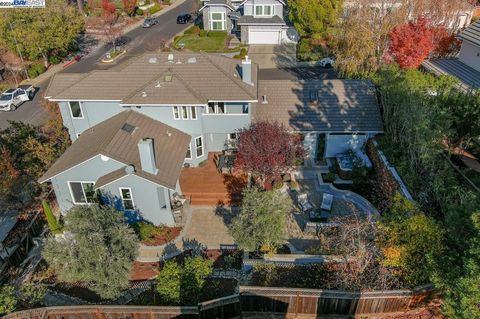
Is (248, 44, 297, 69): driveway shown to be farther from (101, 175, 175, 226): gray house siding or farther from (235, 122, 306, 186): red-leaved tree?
(101, 175, 175, 226): gray house siding

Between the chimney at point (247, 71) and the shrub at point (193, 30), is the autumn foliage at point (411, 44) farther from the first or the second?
the shrub at point (193, 30)

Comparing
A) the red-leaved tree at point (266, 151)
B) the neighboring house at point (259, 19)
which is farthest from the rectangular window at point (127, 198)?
the neighboring house at point (259, 19)

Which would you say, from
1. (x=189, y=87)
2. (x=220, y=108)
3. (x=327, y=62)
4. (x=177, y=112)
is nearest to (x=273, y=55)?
(x=327, y=62)

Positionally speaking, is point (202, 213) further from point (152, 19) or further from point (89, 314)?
point (152, 19)

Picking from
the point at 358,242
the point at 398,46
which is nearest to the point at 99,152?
the point at 358,242

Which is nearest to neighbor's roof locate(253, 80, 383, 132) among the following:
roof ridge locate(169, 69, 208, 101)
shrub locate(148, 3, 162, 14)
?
roof ridge locate(169, 69, 208, 101)

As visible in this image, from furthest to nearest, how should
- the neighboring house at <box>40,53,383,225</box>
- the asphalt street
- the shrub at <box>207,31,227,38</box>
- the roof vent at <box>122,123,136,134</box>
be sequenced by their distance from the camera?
the shrub at <box>207,31,227,38</box> → the asphalt street → the roof vent at <box>122,123,136,134</box> → the neighboring house at <box>40,53,383,225</box>

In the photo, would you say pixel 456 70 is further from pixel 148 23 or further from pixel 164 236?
pixel 148 23
